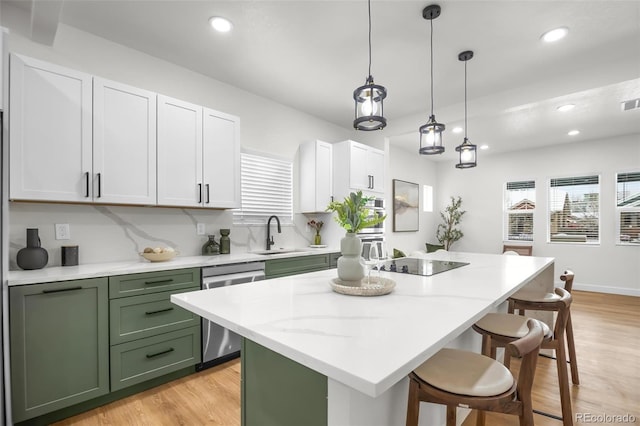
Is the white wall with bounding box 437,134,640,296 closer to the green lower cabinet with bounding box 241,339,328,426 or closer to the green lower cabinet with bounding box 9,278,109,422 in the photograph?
the green lower cabinet with bounding box 241,339,328,426

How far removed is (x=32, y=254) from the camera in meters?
2.13

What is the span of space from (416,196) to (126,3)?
19.6ft

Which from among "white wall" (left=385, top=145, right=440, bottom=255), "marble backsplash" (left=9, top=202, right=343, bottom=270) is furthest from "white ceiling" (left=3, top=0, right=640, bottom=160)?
"white wall" (left=385, top=145, right=440, bottom=255)

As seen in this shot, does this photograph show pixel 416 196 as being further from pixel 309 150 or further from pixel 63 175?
pixel 63 175

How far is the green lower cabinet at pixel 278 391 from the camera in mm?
1108

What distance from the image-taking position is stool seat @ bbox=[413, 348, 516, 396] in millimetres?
1073

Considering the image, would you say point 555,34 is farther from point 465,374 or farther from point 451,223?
point 451,223

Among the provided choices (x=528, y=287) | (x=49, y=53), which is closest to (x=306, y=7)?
(x=49, y=53)

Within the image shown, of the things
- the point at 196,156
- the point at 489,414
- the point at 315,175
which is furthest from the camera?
the point at 315,175

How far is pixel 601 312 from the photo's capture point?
4.35 metres

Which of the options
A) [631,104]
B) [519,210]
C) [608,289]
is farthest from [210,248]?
[608,289]

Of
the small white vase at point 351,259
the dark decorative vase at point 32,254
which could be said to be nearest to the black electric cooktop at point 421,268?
the small white vase at point 351,259

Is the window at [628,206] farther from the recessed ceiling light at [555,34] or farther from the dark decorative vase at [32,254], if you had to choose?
the dark decorative vase at [32,254]

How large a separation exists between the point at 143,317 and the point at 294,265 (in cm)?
152
